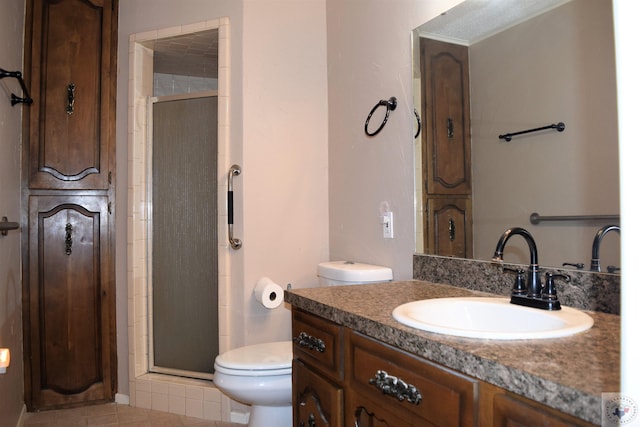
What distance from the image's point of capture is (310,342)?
134 centimetres

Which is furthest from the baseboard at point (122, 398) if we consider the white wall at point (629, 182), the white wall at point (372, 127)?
the white wall at point (629, 182)

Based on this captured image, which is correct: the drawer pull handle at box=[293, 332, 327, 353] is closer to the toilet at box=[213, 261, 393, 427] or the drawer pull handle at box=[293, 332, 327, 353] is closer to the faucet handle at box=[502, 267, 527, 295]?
the toilet at box=[213, 261, 393, 427]

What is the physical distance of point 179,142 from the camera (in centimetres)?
263

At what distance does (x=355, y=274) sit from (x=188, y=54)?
1.86 metres

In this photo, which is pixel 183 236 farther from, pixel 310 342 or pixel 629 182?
pixel 629 182

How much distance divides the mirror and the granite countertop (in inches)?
10.4

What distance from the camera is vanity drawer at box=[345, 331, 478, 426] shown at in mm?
792

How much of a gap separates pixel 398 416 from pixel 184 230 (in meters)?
1.96

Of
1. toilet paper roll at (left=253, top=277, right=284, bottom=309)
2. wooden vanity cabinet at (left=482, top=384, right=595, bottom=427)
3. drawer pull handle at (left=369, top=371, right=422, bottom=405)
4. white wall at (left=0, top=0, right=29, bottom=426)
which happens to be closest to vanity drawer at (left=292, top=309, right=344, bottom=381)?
drawer pull handle at (left=369, top=371, right=422, bottom=405)

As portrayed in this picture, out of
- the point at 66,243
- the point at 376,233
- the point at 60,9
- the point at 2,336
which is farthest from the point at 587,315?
the point at 60,9

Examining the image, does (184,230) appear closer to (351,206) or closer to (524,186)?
(351,206)

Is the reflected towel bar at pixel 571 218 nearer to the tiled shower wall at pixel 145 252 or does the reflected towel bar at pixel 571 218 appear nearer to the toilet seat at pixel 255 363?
the toilet seat at pixel 255 363

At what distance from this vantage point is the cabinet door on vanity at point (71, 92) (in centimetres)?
251

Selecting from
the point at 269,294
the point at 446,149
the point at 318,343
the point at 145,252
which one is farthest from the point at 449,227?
the point at 145,252
